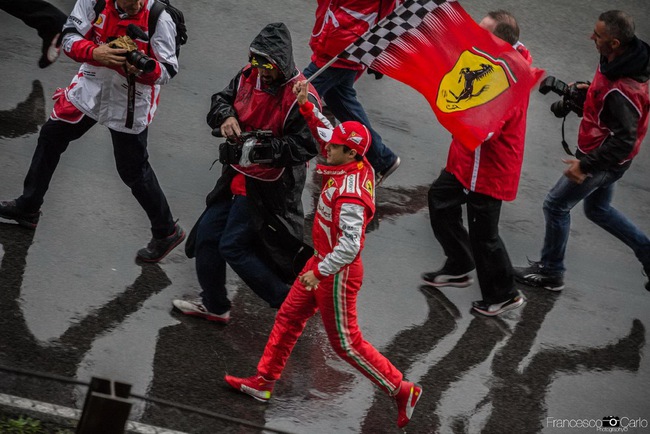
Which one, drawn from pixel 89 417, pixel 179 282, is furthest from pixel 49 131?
pixel 89 417

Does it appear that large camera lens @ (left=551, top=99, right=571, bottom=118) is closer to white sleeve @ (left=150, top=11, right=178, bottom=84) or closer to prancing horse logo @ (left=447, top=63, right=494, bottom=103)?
prancing horse logo @ (left=447, top=63, right=494, bottom=103)

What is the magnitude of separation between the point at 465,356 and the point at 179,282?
1889 millimetres

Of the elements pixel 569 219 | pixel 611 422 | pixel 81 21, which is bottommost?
pixel 611 422

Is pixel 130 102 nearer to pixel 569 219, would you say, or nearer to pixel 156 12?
pixel 156 12

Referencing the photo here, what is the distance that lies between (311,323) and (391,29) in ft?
6.25

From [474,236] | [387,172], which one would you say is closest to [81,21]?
[474,236]

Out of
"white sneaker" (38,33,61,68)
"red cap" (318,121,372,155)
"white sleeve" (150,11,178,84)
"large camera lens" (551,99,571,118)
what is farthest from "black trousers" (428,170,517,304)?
"white sneaker" (38,33,61,68)

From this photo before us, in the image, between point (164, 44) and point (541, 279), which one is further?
point (541, 279)

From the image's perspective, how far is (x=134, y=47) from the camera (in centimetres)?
606

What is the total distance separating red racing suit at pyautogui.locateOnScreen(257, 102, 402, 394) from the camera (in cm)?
527

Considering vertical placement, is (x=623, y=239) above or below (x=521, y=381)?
above

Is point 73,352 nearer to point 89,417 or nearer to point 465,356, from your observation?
point 89,417

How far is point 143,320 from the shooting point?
620 centimetres

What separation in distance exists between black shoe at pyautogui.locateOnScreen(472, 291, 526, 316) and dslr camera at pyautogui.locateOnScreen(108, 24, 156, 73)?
2.74m
